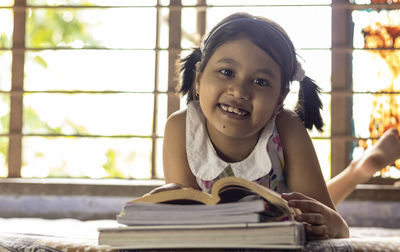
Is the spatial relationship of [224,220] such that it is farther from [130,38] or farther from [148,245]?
[130,38]

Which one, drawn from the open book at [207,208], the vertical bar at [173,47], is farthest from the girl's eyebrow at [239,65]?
the vertical bar at [173,47]

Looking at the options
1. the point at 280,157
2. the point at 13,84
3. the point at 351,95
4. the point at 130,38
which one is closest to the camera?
the point at 280,157

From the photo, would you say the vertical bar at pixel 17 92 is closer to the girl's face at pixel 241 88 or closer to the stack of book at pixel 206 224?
the girl's face at pixel 241 88

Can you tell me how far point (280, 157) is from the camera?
4.18 feet

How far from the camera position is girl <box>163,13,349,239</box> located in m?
1.14

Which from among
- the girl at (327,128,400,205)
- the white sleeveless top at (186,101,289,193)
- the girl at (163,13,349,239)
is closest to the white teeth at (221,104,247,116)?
the girl at (163,13,349,239)

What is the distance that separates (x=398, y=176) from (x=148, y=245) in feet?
5.91

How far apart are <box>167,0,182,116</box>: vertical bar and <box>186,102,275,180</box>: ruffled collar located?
863 millimetres

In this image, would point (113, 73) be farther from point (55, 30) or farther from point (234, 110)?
point (234, 110)

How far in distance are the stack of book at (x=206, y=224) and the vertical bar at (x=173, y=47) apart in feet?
4.91

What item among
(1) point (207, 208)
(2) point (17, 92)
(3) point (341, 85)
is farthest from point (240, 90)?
(2) point (17, 92)

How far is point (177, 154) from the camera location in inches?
52.4

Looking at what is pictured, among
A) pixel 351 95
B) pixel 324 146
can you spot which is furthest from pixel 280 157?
pixel 324 146

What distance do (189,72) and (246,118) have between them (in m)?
0.31
